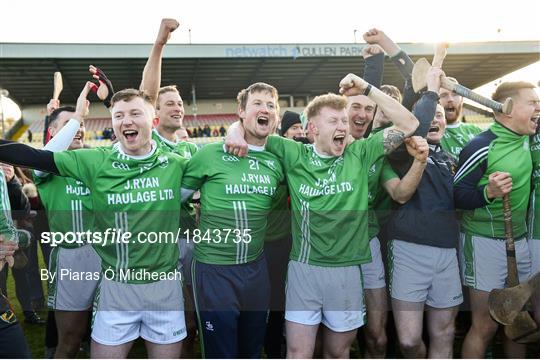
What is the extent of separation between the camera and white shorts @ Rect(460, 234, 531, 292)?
3.09m

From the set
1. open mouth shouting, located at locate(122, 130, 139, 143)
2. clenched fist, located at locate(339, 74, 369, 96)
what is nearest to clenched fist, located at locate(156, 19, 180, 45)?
open mouth shouting, located at locate(122, 130, 139, 143)

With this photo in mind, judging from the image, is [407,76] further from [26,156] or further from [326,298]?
[26,156]

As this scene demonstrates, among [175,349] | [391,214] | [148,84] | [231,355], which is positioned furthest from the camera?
[148,84]

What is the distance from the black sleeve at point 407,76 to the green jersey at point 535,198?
2.94ft

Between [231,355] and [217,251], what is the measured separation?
0.60 m

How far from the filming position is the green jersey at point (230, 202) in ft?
8.86

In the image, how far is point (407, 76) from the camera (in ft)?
11.4

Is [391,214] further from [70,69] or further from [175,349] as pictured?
[70,69]

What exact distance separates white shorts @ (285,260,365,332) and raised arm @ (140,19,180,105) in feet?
5.86

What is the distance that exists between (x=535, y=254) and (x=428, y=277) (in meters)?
0.86

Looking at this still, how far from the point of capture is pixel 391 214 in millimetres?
3232

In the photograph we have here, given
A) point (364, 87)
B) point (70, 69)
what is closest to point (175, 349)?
point (364, 87)

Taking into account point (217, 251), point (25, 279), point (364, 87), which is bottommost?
point (25, 279)

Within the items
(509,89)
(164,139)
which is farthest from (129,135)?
(509,89)
